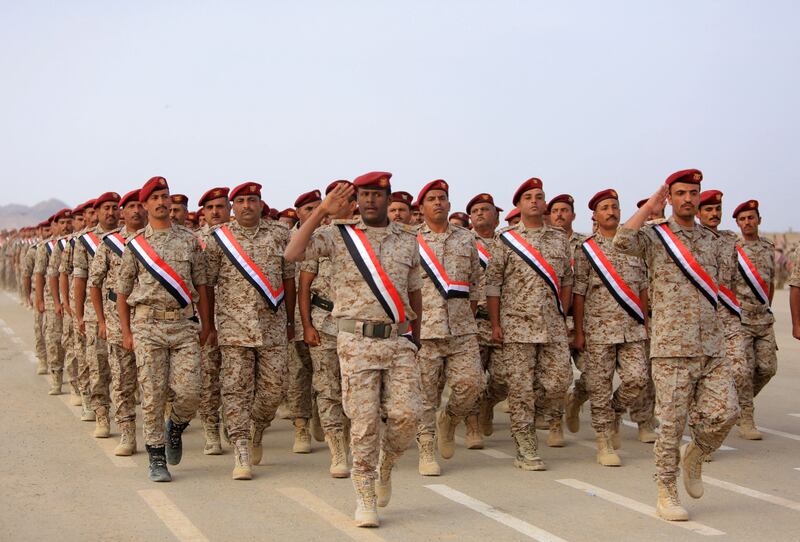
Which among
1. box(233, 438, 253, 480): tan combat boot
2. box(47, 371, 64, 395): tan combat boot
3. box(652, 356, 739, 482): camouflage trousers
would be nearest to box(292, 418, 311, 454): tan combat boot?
box(233, 438, 253, 480): tan combat boot

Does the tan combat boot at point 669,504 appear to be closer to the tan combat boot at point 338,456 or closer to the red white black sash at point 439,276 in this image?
the tan combat boot at point 338,456

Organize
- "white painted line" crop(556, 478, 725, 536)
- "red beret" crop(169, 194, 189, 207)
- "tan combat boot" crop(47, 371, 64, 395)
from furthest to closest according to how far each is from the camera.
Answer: "tan combat boot" crop(47, 371, 64, 395)
"red beret" crop(169, 194, 189, 207)
"white painted line" crop(556, 478, 725, 536)

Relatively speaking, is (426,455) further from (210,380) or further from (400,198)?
(400,198)

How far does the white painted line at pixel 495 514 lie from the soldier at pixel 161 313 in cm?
208

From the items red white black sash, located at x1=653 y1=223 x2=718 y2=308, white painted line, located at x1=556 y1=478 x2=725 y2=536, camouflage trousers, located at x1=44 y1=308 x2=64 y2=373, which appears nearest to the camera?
white painted line, located at x1=556 y1=478 x2=725 y2=536

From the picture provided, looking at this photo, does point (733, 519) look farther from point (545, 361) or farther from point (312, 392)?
point (312, 392)

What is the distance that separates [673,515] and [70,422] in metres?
6.68

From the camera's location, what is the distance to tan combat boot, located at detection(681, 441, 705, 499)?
739 centimetres

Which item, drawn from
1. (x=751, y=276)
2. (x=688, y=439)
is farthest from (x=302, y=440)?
(x=751, y=276)

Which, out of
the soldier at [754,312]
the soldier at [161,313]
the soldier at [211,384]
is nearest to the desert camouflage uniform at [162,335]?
the soldier at [161,313]

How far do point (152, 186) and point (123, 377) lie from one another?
1692 mm

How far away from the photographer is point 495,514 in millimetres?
7199

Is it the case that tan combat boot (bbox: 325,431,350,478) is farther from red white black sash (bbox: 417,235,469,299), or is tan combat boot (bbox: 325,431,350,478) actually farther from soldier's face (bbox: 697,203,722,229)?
soldier's face (bbox: 697,203,722,229)

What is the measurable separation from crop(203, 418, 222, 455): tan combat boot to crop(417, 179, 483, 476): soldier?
195 cm
